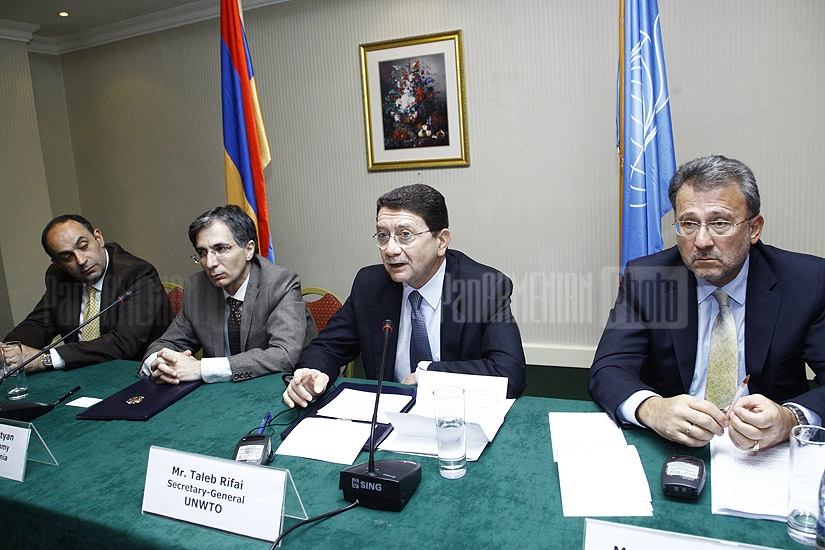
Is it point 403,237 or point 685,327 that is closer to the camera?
point 685,327

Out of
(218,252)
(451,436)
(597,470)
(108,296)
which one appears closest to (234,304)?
(218,252)

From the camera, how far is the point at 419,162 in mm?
4043

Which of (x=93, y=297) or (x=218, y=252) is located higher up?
(x=218, y=252)

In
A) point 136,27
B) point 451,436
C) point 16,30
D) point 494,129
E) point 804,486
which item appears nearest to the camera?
point 804,486

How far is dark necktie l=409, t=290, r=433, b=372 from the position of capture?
1.99 m

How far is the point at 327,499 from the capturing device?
3.81 ft

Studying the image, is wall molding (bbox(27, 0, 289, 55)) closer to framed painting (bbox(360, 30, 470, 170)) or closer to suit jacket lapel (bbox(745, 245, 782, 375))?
framed painting (bbox(360, 30, 470, 170))

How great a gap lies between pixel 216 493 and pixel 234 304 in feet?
4.16

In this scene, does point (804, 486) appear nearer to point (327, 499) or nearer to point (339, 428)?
point (327, 499)

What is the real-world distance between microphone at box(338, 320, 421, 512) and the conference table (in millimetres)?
20

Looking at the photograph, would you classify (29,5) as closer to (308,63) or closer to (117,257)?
(308,63)

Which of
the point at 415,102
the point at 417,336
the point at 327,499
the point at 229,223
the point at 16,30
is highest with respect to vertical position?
the point at 16,30

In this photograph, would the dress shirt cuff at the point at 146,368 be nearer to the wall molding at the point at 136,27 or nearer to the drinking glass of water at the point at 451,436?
the drinking glass of water at the point at 451,436

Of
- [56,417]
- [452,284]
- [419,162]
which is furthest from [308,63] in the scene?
[56,417]
